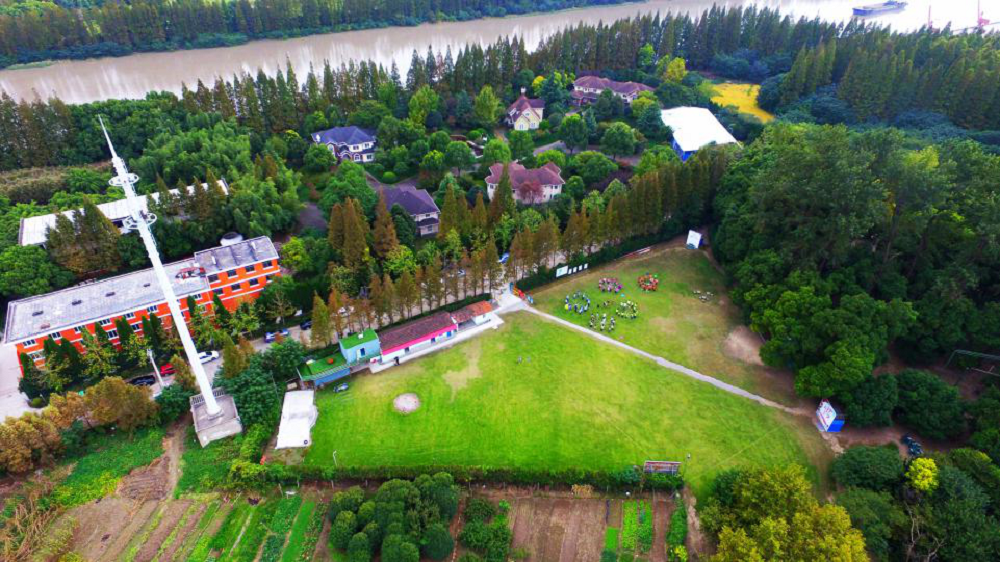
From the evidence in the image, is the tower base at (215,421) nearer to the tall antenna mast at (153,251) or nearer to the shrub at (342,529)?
the tall antenna mast at (153,251)

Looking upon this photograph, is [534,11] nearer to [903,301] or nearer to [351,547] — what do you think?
[903,301]

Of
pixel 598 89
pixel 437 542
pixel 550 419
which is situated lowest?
pixel 550 419

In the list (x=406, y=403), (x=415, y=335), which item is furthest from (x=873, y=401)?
(x=415, y=335)

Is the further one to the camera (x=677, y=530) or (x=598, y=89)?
(x=598, y=89)

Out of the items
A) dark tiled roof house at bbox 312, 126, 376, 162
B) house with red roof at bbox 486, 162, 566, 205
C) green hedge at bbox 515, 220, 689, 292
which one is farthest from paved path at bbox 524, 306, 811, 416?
dark tiled roof house at bbox 312, 126, 376, 162

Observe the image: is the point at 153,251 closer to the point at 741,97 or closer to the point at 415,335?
the point at 415,335

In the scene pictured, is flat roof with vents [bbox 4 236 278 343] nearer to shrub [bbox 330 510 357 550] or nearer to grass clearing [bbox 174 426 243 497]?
grass clearing [bbox 174 426 243 497]
